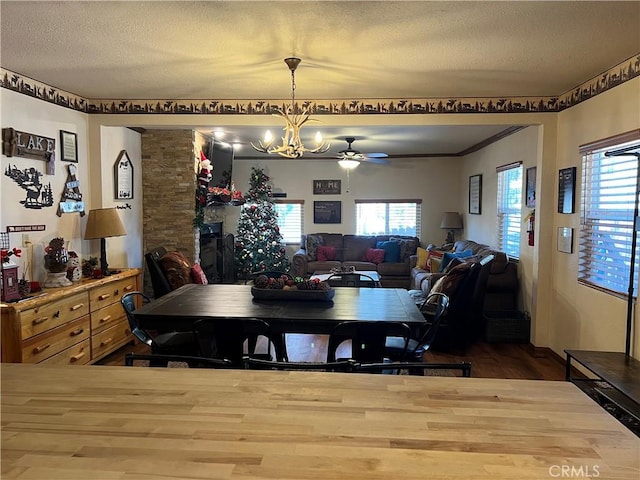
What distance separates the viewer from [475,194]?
7184 mm

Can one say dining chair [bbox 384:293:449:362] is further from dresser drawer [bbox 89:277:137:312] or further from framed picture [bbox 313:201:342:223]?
framed picture [bbox 313:201:342:223]

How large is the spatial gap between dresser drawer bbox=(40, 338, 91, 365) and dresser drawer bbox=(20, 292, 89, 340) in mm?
236

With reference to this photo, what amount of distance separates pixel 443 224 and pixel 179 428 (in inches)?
291

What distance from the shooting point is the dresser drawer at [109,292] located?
3832 mm

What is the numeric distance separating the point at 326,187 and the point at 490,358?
5041mm

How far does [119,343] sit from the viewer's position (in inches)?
169

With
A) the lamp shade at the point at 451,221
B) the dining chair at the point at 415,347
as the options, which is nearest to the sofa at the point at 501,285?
the dining chair at the point at 415,347

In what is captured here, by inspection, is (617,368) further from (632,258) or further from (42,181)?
(42,181)

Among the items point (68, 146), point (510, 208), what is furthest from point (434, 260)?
point (68, 146)

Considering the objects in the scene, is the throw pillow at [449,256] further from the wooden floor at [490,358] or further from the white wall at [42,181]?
the white wall at [42,181]

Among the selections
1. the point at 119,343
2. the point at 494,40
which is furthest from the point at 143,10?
the point at 119,343

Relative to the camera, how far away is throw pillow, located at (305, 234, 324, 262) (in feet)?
26.2

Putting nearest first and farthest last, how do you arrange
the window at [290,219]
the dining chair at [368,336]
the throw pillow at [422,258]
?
the dining chair at [368,336], the throw pillow at [422,258], the window at [290,219]

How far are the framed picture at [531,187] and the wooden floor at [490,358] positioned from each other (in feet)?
5.09
